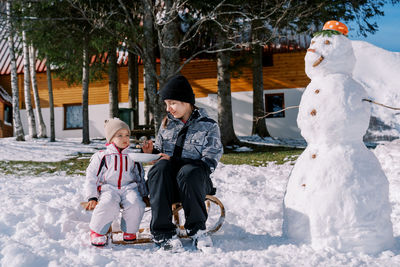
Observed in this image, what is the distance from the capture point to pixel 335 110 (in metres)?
2.74

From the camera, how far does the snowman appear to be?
2643 mm

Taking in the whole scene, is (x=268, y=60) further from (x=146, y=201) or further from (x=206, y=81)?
Answer: (x=146, y=201)

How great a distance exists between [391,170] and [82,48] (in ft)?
31.3

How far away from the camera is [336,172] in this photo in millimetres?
2693

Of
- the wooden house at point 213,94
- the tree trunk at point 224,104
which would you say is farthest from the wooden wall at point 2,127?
the tree trunk at point 224,104

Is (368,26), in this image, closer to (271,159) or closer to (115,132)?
(271,159)

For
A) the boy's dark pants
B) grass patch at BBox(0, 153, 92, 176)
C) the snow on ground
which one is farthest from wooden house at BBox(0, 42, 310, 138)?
the boy's dark pants

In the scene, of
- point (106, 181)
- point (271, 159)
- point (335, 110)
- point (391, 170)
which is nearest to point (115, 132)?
point (106, 181)

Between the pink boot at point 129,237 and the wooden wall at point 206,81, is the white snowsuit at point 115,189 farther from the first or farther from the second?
the wooden wall at point 206,81

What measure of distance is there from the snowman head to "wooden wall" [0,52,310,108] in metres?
14.4

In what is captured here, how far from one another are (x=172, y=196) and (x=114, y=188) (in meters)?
0.55

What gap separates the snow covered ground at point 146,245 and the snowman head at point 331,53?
138 cm

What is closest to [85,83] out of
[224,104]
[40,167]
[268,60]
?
[224,104]

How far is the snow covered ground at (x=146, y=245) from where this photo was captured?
2.49 m
